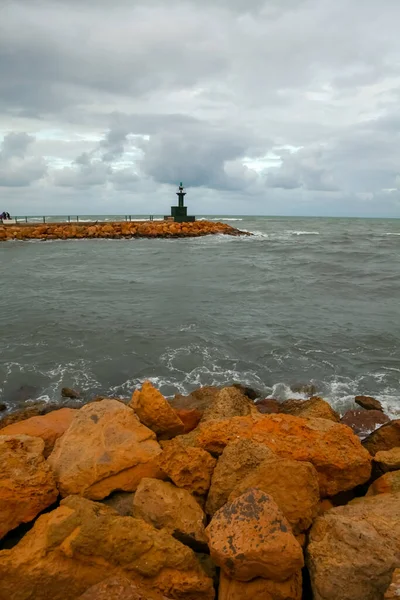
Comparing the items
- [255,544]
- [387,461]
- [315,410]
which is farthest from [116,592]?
[315,410]

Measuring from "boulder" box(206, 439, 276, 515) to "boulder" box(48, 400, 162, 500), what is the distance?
33.8 inches

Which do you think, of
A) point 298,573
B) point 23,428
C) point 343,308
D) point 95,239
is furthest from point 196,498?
point 95,239

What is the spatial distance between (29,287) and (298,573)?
21.3 m

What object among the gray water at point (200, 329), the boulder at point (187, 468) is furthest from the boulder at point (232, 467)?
the gray water at point (200, 329)

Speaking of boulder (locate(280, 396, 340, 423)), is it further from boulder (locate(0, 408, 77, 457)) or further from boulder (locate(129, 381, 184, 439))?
boulder (locate(0, 408, 77, 457))

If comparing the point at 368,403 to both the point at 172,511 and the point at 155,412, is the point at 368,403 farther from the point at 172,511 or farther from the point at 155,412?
the point at 172,511

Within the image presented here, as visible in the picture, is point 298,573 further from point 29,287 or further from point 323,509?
point 29,287

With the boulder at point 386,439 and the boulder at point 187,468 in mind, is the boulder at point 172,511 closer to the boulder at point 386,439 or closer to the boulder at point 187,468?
the boulder at point 187,468

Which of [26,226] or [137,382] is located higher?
[26,226]

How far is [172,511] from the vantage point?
14.2 ft

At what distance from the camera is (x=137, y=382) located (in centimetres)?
1042

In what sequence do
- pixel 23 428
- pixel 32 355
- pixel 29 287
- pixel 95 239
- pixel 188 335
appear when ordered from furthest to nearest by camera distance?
1. pixel 95 239
2. pixel 29 287
3. pixel 188 335
4. pixel 32 355
5. pixel 23 428

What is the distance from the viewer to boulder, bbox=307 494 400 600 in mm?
3514

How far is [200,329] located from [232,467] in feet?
31.6
